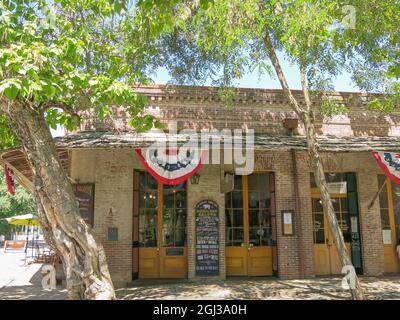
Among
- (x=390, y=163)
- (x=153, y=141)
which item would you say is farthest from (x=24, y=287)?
(x=390, y=163)

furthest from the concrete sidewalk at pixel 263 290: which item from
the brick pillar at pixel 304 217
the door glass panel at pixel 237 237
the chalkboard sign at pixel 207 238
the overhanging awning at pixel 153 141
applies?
the overhanging awning at pixel 153 141

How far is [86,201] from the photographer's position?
11008 millimetres

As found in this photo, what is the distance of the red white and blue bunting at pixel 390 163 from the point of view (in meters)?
10.2

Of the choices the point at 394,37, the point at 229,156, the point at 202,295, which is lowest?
the point at 202,295

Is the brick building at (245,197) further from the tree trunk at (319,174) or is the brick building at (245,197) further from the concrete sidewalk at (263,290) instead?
the tree trunk at (319,174)

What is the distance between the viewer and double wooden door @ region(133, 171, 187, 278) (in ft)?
37.3

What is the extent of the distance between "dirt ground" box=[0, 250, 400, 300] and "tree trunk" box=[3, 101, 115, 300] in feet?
10.8

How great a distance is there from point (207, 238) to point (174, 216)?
3.99ft

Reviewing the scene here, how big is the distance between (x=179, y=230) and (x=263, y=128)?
409 centimetres

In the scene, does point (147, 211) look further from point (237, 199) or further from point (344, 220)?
point (344, 220)

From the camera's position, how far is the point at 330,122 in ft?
41.0

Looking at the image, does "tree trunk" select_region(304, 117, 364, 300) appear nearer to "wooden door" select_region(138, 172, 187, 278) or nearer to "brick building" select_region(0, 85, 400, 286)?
"brick building" select_region(0, 85, 400, 286)

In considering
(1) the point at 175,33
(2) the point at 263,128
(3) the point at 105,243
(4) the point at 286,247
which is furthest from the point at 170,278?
(1) the point at 175,33

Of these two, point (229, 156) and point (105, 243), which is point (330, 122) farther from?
point (105, 243)
